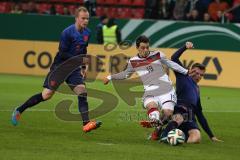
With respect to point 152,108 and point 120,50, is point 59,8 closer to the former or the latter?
point 120,50

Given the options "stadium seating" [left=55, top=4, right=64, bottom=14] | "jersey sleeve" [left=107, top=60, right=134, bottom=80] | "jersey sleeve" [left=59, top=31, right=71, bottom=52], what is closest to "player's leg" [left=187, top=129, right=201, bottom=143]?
"jersey sleeve" [left=107, top=60, right=134, bottom=80]

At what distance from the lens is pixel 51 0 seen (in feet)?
102

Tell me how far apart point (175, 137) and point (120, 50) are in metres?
14.6

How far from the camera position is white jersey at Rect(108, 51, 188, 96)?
13.2m

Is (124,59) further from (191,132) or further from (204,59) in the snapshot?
(191,132)

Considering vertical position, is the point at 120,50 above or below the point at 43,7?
below

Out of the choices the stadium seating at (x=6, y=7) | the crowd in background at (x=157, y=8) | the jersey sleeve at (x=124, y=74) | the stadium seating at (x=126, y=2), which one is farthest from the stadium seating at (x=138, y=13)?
the jersey sleeve at (x=124, y=74)

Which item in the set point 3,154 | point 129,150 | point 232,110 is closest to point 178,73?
point 129,150

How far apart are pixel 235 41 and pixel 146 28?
3278 mm

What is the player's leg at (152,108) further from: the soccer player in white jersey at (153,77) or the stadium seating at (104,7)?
the stadium seating at (104,7)

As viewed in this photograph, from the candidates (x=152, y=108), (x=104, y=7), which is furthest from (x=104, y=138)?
(x=104, y=7)

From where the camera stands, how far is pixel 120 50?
26797 millimetres

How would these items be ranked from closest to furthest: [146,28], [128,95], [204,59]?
[128,95]
[204,59]
[146,28]

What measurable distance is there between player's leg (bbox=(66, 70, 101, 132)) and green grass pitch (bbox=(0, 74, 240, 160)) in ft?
0.67
